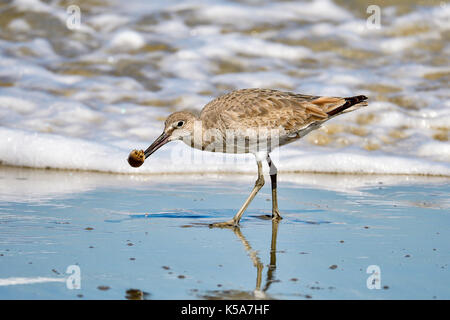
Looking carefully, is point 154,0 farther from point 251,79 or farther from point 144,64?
point 251,79

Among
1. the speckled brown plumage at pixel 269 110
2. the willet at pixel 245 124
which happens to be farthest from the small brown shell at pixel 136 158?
the speckled brown plumage at pixel 269 110

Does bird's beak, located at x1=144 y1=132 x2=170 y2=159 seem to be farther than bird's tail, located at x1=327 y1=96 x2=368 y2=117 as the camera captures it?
No

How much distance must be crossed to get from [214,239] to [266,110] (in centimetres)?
142

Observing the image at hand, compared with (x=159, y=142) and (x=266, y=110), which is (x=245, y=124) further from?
(x=159, y=142)

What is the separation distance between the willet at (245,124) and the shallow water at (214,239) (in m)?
0.53

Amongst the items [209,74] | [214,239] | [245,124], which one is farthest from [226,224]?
[209,74]

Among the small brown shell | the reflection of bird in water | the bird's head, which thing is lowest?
the reflection of bird in water

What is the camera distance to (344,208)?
584 cm

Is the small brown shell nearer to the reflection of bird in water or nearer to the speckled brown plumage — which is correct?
the speckled brown plumage

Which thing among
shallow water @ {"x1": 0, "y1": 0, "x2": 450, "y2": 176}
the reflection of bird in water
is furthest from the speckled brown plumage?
shallow water @ {"x1": 0, "y1": 0, "x2": 450, "y2": 176}

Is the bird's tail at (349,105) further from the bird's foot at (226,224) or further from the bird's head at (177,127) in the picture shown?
the bird's foot at (226,224)

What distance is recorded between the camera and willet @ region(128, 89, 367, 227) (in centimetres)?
553
